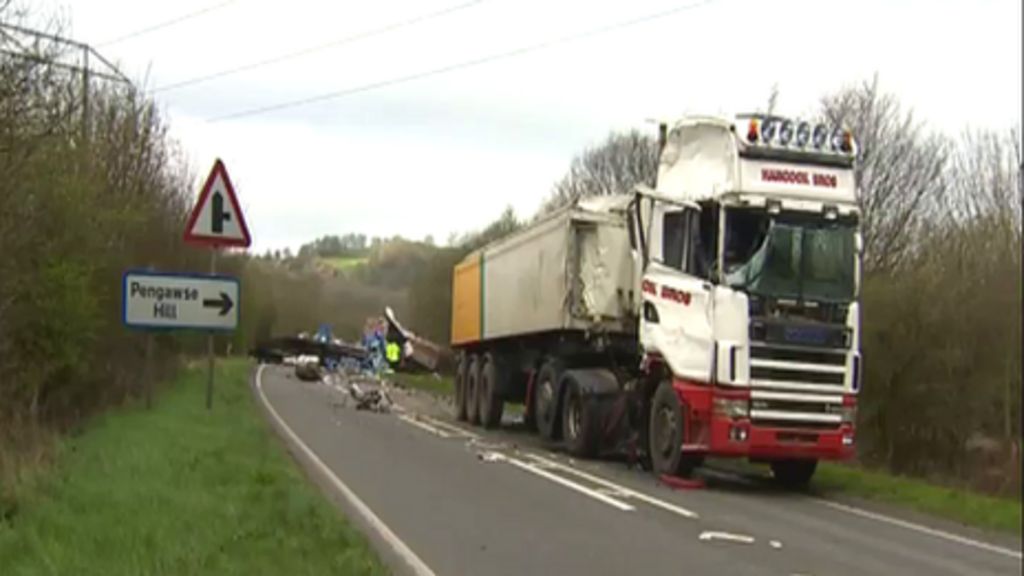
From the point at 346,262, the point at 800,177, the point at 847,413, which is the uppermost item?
the point at 800,177

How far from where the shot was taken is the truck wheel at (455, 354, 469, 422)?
2925 centimetres

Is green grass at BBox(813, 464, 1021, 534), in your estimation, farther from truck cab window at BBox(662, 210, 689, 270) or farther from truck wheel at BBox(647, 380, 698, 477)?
truck cab window at BBox(662, 210, 689, 270)

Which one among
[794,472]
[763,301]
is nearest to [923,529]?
[763,301]

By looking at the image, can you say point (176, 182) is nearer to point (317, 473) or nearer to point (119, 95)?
point (119, 95)

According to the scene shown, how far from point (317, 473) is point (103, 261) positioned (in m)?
7.73

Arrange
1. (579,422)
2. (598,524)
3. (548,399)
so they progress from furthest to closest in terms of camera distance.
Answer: (548,399) → (579,422) → (598,524)

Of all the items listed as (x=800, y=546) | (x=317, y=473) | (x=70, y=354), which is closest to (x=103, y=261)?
(x=70, y=354)

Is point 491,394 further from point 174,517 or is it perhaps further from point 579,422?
point 174,517

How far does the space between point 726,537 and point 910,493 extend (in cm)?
470

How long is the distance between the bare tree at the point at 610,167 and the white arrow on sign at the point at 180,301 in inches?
1398

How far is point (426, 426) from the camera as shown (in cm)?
2655

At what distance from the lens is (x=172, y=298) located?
13.6 meters

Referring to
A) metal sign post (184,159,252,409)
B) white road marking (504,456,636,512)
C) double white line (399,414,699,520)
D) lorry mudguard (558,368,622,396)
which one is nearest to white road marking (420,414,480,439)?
double white line (399,414,699,520)

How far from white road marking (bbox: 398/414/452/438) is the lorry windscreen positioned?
9.40 meters
